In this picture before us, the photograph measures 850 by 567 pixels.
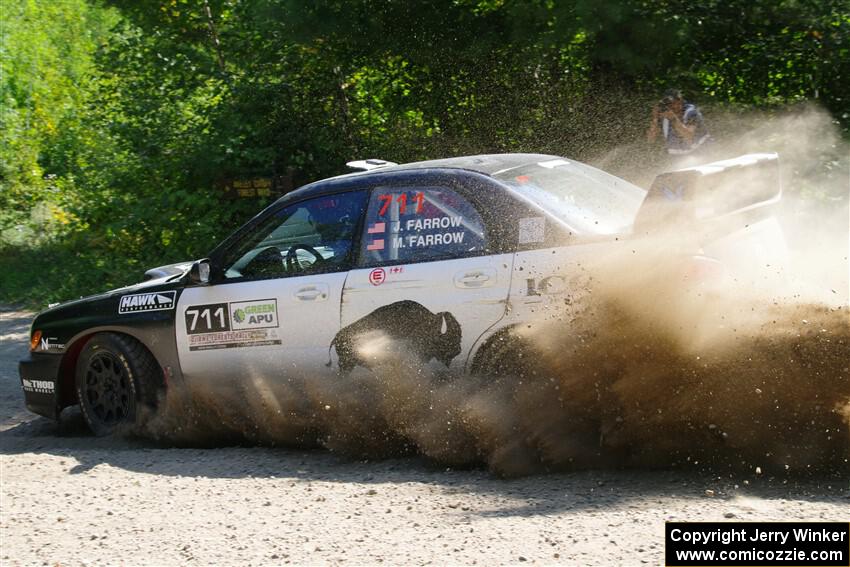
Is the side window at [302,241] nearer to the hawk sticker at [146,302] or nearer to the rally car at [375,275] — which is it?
the rally car at [375,275]

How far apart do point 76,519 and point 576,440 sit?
2.57 metres

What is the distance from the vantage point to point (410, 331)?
19.7 ft

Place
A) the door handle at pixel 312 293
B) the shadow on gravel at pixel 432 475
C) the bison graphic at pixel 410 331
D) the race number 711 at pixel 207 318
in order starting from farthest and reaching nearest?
the race number 711 at pixel 207 318, the door handle at pixel 312 293, the bison graphic at pixel 410 331, the shadow on gravel at pixel 432 475

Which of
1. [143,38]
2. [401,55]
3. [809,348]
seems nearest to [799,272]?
[809,348]

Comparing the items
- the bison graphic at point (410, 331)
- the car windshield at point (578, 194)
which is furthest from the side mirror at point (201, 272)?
the car windshield at point (578, 194)

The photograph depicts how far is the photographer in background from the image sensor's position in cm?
1033

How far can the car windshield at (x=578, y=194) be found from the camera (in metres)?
5.75

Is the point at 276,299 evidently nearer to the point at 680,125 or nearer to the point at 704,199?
the point at 704,199

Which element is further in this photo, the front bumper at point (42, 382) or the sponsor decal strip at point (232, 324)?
the front bumper at point (42, 382)

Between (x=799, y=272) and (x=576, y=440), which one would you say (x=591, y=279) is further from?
(x=799, y=272)

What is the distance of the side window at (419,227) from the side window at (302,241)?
5.4 inches

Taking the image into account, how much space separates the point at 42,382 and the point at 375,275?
280 cm

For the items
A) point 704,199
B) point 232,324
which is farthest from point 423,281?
point 704,199

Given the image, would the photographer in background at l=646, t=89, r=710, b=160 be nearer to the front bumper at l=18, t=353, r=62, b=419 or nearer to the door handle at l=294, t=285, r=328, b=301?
the door handle at l=294, t=285, r=328, b=301
